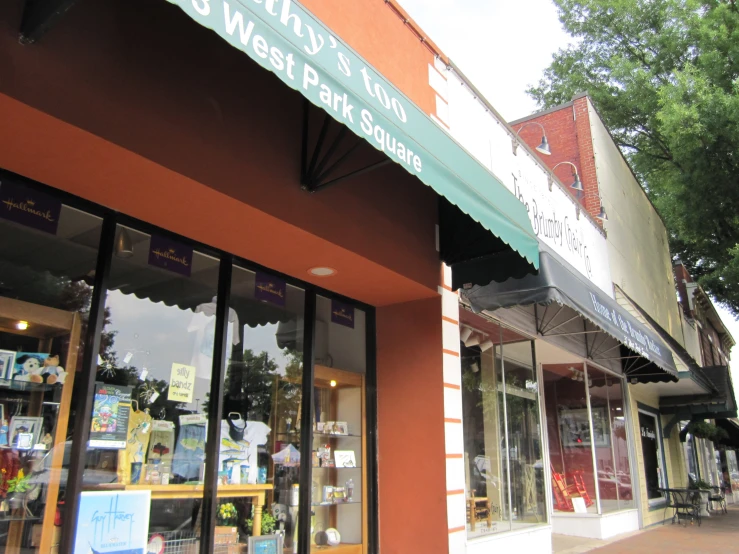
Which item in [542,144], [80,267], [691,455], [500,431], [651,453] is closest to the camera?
[80,267]

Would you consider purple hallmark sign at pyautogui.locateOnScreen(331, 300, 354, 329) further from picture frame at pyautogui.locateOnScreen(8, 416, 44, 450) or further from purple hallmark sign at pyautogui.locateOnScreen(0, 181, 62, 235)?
picture frame at pyautogui.locateOnScreen(8, 416, 44, 450)

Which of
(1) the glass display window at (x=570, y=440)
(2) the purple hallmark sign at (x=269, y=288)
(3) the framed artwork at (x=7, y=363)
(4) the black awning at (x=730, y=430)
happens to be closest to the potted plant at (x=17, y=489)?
(3) the framed artwork at (x=7, y=363)

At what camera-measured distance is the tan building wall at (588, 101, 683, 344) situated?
1381 centimetres

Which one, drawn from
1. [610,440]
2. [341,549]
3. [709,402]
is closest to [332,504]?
[341,549]

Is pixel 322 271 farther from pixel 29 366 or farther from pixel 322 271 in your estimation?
pixel 29 366

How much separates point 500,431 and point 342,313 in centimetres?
334

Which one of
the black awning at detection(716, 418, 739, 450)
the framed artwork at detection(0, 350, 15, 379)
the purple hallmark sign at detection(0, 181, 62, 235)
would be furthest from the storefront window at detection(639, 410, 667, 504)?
the purple hallmark sign at detection(0, 181, 62, 235)

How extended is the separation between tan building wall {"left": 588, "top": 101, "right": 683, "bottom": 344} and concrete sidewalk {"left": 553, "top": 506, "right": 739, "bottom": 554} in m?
5.18

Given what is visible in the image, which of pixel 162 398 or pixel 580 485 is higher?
pixel 162 398

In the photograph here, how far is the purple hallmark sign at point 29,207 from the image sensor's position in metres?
3.95

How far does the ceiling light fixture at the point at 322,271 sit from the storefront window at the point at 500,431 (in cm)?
233

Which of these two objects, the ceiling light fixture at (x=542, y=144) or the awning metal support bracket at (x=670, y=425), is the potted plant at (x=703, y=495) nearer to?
the awning metal support bracket at (x=670, y=425)

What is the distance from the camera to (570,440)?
12594mm

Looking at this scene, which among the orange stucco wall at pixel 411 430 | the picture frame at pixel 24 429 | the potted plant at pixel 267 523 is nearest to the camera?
the picture frame at pixel 24 429
